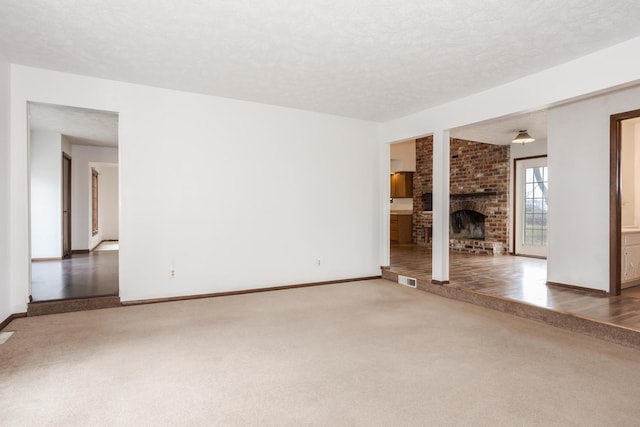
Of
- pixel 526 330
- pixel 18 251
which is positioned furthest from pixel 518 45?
pixel 18 251

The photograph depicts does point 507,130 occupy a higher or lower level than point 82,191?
higher

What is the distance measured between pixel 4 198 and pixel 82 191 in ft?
17.7

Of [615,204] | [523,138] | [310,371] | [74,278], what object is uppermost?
[523,138]

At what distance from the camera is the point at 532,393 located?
2.25m

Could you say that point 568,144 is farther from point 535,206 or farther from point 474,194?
point 474,194

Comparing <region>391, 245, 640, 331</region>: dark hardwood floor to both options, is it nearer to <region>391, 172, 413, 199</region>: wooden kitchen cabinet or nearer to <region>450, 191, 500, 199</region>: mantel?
<region>450, 191, 500, 199</region>: mantel

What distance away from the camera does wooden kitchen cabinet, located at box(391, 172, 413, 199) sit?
10.1 m

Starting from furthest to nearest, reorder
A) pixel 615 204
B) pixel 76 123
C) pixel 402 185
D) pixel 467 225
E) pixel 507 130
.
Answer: pixel 402 185, pixel 467 225, pixel 507 130, pixel 76 123, pixel 615 204

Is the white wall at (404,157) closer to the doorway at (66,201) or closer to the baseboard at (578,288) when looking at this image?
the baseboard at (578,288)

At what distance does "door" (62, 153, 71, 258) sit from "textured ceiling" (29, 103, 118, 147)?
22.5 inches

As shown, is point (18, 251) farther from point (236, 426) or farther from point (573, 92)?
point (573, 92)

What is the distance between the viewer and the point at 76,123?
6383mm

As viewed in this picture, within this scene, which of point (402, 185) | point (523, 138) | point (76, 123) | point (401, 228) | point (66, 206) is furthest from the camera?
point (402, 185)

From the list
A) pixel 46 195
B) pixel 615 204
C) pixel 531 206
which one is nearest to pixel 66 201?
pixel 46 195
